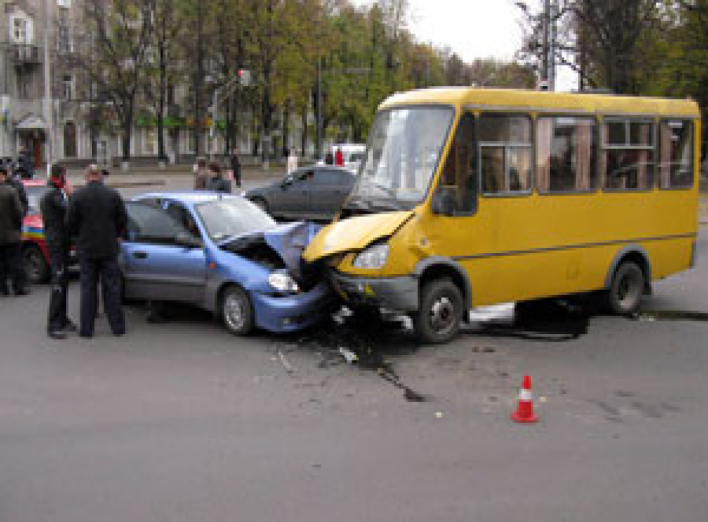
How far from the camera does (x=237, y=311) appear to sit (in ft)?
28.7

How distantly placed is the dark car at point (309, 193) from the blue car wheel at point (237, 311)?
1144cm

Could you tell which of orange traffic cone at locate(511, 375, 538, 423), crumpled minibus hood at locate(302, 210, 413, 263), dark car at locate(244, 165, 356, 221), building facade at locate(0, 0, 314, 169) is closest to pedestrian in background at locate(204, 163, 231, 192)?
crumpled minibus hood at locate(302, 210, 413, 263)

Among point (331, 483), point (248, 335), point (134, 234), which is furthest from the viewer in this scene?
point (134, 234)

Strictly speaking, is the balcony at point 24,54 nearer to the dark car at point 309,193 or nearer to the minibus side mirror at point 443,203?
the dark car at point 309,193

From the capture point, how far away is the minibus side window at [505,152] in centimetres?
859

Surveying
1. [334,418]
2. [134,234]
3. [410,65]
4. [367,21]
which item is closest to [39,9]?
[367,21]

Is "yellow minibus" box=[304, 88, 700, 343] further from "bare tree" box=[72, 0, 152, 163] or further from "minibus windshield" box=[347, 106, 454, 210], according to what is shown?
"bare tree" box=[72, 0, 152, 163]

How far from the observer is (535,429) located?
5.82 metres

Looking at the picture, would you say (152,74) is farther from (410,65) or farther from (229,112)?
(410,65)

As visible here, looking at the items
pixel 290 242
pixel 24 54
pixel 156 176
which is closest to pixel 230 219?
pixel 290 242

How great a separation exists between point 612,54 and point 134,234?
2868 centimetres

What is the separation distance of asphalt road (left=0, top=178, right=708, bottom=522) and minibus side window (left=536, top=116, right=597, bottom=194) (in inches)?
73.7

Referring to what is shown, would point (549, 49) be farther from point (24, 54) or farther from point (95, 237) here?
point (24, 54)

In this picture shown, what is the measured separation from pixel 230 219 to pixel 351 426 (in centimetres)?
451
